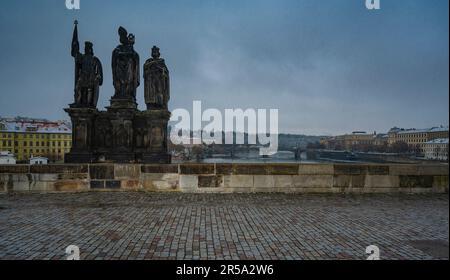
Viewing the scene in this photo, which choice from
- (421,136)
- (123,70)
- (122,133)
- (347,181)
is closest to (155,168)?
(122,133)

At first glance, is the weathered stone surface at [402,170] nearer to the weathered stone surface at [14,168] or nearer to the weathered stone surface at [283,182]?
the weathered stone surface at [283,182]

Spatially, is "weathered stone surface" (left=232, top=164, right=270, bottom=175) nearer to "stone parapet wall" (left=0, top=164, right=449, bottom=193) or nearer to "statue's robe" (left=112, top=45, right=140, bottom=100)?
"stone parapet wall" (left=0, top=164, right=449, bottom=193)

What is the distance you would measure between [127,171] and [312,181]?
482 cm

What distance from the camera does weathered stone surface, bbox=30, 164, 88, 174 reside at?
276 inches

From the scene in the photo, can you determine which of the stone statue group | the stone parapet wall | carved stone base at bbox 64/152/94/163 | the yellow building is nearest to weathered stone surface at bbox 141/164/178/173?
the stone parapet wall

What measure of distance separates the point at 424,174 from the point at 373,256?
5.64 m

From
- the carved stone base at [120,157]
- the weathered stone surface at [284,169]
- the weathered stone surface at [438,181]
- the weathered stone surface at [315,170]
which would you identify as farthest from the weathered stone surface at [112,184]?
the weathered stone surface at [438,181]

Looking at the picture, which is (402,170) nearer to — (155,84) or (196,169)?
(196,169)

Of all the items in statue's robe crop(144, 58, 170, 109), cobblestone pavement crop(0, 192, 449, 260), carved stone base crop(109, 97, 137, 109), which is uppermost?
statue's robe crop(144, 58, 170, 109)

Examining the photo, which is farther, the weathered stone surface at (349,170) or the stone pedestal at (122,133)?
the stone pedestal at (122,133)

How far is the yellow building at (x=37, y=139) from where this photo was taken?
3384 cm

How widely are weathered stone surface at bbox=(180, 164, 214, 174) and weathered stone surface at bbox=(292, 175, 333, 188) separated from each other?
221 cm

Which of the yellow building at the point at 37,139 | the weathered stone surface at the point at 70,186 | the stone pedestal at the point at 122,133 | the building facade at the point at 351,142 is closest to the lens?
the weathered stone surface at the point at 70,186
